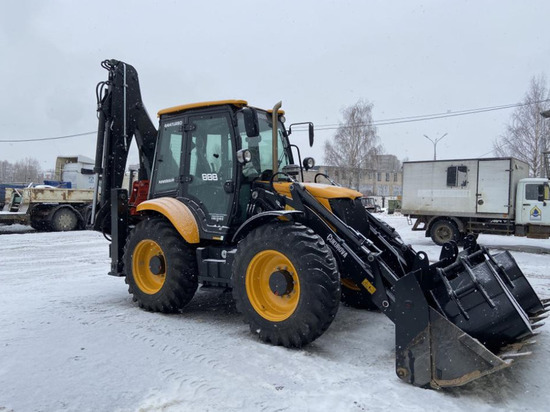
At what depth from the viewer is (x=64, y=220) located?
16922mm

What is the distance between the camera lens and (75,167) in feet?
70.1

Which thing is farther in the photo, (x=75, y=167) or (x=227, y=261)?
(x=75, y=167)

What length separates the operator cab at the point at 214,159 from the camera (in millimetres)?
5188

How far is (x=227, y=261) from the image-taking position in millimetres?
4996

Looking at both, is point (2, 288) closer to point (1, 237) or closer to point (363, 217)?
point (363, 217)

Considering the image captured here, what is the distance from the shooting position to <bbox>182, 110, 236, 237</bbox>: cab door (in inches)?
205

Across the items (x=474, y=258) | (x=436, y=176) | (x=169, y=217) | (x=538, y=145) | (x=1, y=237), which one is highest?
(x=538, y=145)

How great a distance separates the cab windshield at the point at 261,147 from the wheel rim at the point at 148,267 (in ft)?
5.15

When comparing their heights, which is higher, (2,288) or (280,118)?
(280,118)

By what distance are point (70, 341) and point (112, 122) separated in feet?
10.1

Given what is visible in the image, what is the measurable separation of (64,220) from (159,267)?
520 inches

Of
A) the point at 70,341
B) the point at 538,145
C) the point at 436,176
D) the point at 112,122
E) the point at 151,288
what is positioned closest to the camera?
the point at 70,341

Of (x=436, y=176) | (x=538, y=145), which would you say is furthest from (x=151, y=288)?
(x=538, y=145)

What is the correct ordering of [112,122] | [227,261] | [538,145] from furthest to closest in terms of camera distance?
[538,145] < [112,122] < [227,261]
